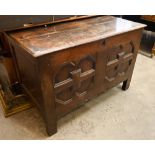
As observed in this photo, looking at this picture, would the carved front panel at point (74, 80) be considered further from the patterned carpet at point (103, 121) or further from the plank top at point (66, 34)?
the patterned carpet at point (103, 121)

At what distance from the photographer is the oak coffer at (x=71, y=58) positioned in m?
0.99

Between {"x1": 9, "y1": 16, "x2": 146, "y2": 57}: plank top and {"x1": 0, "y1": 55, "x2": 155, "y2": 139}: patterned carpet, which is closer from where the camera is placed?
{"x1": 9, "y1": 16, "x2": 146, "y2": 57}: plank top

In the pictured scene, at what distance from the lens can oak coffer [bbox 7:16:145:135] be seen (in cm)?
99

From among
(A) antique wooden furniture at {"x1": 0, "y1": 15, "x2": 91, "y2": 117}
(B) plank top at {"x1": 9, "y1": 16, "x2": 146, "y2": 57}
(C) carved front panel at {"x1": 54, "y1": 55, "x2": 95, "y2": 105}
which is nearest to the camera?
(B) plank top at {"x1": 9, "y1": 16, "x2": 146, "y2": 57}

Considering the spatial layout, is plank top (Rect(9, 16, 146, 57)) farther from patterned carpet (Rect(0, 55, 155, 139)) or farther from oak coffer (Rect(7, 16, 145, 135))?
patterned carpet (Rect(0, 55, 155, 139))

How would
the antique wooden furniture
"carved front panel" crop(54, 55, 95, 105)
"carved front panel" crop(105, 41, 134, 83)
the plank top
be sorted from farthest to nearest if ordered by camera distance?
"carved front panel" crop(105, 41, 134, 83) → the antique wooden furniture → "carved front panel" crop(54, 55, 95, 105) → the plank top

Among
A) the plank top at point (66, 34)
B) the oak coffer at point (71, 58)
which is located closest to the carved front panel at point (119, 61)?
the oak coffer at point (71, 58)

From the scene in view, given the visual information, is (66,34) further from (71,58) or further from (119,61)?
(119,61)

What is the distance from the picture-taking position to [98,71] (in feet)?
4.29

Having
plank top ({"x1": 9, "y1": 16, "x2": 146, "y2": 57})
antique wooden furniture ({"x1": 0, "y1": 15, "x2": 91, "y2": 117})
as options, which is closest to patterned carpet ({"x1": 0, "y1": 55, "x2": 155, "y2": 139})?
antique wooden furniture ({"x1": 0, "y1": 15, "x2": 91, "y2": 117})

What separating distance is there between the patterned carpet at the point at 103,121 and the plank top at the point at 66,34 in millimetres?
725

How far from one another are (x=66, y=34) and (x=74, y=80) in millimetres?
346

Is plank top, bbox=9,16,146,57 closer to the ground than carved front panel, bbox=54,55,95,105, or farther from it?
farther from it

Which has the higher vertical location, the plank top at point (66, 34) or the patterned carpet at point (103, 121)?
the plank top at point (66, 34)
